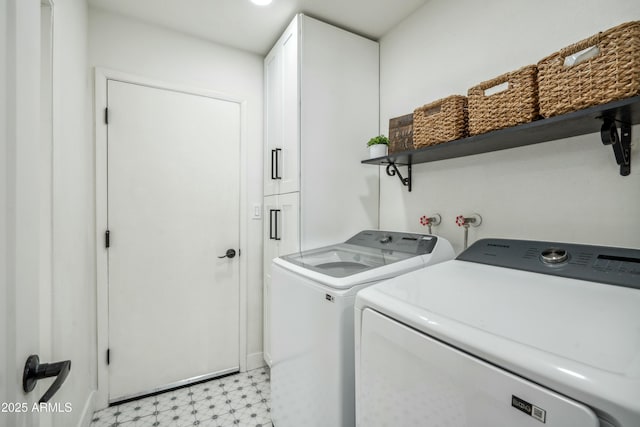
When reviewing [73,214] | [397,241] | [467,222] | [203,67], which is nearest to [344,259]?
A: [397,241]

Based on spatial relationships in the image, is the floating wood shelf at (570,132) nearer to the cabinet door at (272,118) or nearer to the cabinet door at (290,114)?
the cabinet door at (290,114)

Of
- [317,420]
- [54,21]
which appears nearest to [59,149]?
[54,21]

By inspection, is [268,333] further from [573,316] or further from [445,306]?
[573,316]

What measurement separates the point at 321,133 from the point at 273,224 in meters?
0.78

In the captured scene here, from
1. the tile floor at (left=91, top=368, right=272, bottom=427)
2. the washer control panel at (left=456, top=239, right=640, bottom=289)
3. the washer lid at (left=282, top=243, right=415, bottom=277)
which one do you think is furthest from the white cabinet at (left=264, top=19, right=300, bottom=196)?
the tile floor at (left=91, top=368, right=272, bottom=427)

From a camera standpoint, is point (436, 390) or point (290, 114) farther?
point (290, 114)

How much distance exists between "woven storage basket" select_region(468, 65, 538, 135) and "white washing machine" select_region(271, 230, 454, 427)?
59cm

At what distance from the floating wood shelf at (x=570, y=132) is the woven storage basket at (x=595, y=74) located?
0.12 ft

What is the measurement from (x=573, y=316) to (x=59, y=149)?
197cm

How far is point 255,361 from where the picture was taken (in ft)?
7.61

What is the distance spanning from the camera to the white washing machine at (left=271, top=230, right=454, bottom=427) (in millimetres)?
1034

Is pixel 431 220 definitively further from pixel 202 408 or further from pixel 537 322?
pixel 202 408

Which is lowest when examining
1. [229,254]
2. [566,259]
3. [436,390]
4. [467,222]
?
[436,390]

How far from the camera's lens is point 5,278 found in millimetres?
463
